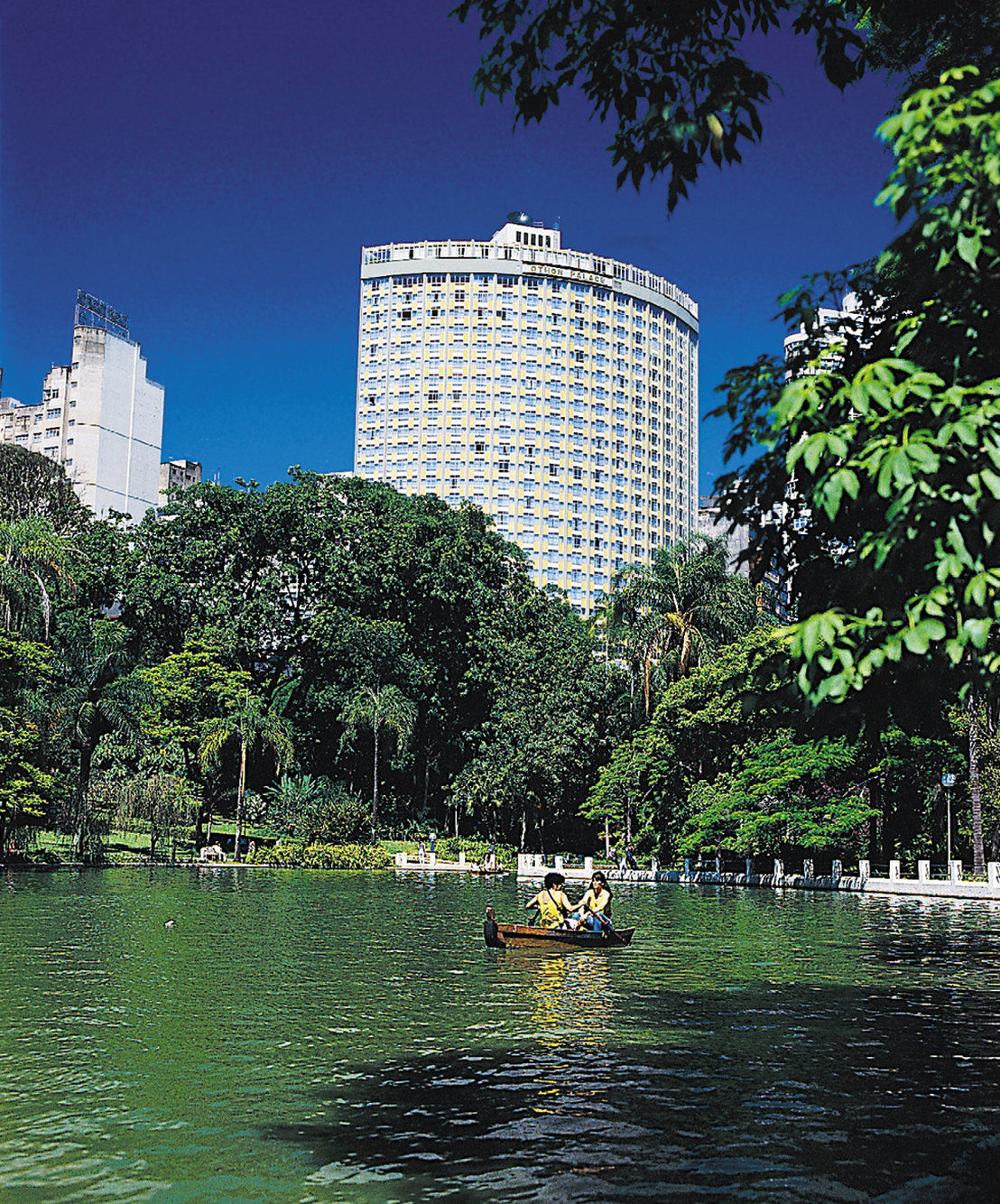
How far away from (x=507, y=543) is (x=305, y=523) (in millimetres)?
12817

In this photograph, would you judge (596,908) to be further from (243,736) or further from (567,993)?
(243,736)

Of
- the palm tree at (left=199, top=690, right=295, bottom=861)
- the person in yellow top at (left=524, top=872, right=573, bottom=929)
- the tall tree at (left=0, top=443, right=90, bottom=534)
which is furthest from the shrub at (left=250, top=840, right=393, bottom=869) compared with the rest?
the person in yellow top at (left=524, top=872, right=573, bottom=929)

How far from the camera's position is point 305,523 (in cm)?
6844

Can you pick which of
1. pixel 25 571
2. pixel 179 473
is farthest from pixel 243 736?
pixel 179 473

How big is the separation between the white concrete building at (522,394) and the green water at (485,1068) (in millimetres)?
111560

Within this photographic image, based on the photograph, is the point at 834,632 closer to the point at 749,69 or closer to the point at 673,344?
the point at 749,69

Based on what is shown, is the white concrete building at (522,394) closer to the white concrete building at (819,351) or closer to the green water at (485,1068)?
the green water at (485,1068)

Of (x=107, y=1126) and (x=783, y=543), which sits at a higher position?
(x=783, y=543)

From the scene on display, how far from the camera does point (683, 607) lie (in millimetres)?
60781

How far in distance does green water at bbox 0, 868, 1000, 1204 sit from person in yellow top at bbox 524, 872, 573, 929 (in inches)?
35.1

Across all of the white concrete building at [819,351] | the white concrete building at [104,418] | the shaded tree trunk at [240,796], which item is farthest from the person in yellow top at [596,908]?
the white concrete building at [104,418]

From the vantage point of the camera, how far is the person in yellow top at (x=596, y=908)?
77.9 feet

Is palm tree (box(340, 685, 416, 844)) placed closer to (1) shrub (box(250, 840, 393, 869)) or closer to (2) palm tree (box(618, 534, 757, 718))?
(1) shrub (box(250, 840, 393, 869))

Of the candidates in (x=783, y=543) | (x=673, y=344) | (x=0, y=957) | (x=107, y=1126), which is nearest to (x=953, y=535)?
(x=783, y=543)
